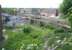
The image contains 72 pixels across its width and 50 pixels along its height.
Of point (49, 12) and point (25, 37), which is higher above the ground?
point (49, 12)

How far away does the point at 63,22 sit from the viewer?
1673 millimetres

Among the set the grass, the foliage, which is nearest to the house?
the grass

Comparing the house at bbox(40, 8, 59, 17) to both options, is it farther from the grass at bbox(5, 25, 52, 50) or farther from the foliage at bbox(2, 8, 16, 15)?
the foliage at bbox(2, 8, 16, 15)

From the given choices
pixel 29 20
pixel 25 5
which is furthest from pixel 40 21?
pixel 25 5

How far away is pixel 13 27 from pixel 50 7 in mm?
402

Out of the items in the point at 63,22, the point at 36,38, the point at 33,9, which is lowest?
the point at 36,38

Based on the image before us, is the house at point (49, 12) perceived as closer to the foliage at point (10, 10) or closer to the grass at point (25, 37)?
the grass at point (25, 37)

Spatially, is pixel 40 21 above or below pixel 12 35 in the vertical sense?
above

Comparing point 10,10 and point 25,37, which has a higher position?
point 10,10

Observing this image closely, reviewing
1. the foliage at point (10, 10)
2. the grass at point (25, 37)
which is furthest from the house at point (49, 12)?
the foliage at point (10, 10)

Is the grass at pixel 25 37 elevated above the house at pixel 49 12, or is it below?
below

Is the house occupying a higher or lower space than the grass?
higher

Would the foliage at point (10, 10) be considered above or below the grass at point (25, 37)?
above

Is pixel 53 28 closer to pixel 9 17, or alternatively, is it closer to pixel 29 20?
pixel 29 20
